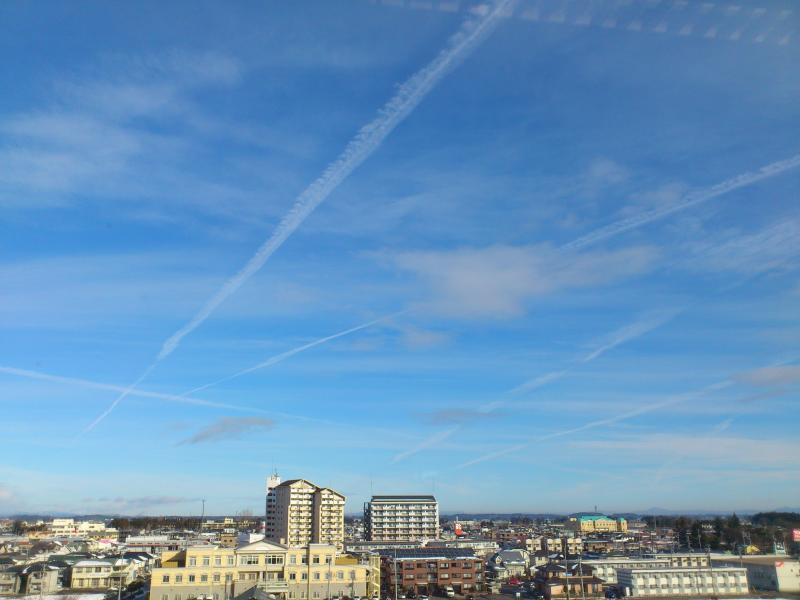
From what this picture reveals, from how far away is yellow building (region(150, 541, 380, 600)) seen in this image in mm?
29875

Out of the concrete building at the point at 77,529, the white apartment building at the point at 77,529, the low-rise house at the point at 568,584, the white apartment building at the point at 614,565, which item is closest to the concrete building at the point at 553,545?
the white apartment building at the point at 614,565

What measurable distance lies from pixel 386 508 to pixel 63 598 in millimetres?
44805

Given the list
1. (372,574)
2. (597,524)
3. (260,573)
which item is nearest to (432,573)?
(372,574)

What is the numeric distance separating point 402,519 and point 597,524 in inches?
1839

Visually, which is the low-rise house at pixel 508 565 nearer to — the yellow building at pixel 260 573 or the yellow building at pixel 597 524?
the yellow building at pixel 260 573

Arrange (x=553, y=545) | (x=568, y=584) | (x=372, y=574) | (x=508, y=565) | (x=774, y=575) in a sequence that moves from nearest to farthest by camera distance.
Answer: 1. (x=372, y=574)
2. (x=568, y=584)
3. (x=774, y=575)
4. (x=508, y=565)
5. (x=553, y=545)

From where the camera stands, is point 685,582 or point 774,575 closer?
point 685,582

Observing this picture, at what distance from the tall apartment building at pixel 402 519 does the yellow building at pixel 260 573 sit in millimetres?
41409

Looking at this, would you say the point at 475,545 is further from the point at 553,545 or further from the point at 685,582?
the point at 685,582

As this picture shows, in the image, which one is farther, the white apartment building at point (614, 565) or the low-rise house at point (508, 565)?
the low-rise house at point (508, 565)

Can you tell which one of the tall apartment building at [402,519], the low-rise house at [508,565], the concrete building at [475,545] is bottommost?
the low-rise house at [508,565]

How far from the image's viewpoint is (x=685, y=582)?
1403 inches

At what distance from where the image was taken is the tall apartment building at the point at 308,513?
64938 millimetres

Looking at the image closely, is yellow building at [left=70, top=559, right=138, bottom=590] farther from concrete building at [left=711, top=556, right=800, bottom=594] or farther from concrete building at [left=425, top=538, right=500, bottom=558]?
concrete building at [left=711, top=556, right=800, bottom=594]
